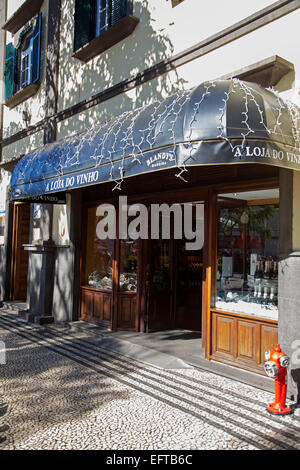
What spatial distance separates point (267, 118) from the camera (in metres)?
4.19

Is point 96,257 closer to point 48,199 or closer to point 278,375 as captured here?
point 48,199

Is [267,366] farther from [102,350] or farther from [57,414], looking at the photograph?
[102,350]

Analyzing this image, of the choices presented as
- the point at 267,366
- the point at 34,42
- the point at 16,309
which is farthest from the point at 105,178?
the point at 34,42

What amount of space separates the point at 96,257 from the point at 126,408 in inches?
191

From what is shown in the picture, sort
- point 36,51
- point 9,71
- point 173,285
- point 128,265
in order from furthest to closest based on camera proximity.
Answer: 1. point 9,71
2. point 36,51
3. point 173,285
4. point 128,265

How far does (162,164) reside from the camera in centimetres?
468

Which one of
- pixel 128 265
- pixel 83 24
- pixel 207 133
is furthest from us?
pixel 83 24

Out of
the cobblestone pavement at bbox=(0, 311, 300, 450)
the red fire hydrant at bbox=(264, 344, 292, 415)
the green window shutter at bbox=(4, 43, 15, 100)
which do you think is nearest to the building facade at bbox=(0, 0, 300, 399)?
the green window shutter at bbox=(4, 43, 15, 100)

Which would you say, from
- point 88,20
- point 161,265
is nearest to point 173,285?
point 161,265

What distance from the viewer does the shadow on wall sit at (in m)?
6.82

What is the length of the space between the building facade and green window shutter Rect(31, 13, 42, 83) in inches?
3.0

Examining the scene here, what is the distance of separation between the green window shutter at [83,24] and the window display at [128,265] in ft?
14.7

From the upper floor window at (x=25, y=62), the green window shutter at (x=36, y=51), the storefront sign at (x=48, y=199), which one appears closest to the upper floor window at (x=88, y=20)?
the green window shutter at (x=36, y=51)

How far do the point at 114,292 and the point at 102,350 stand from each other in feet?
4.94
